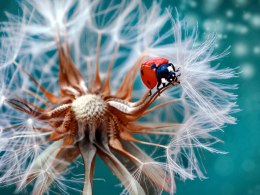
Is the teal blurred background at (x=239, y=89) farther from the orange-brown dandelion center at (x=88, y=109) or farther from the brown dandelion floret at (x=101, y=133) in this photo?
the orange-brown dandelion center at (x=88, y=109)

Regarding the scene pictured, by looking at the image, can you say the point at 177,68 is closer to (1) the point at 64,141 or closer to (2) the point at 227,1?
(1) the point at 64,141

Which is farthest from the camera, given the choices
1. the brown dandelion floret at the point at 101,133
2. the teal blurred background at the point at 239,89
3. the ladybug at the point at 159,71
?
the teal blurred background at the point at 239,89

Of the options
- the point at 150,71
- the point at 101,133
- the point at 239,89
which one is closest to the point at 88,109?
the point at 101,133

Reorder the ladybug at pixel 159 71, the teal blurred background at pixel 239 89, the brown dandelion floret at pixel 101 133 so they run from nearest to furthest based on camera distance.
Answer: the ladybug at pixel 159 71
the brown dandelion floret at pixel 101 133
the teal blurred background at pixel 239 89

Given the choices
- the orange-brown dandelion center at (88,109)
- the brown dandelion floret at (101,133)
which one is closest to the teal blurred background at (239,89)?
the brown dandelion floret at (101,133)

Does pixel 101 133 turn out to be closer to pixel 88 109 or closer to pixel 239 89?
pixel 88 109

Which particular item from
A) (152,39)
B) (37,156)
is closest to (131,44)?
(152,39)

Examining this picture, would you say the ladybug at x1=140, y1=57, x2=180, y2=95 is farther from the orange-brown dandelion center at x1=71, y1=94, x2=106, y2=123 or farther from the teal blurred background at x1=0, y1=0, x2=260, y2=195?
the teal blurred background at x1=0, y1=0, x2=260, y2=195
